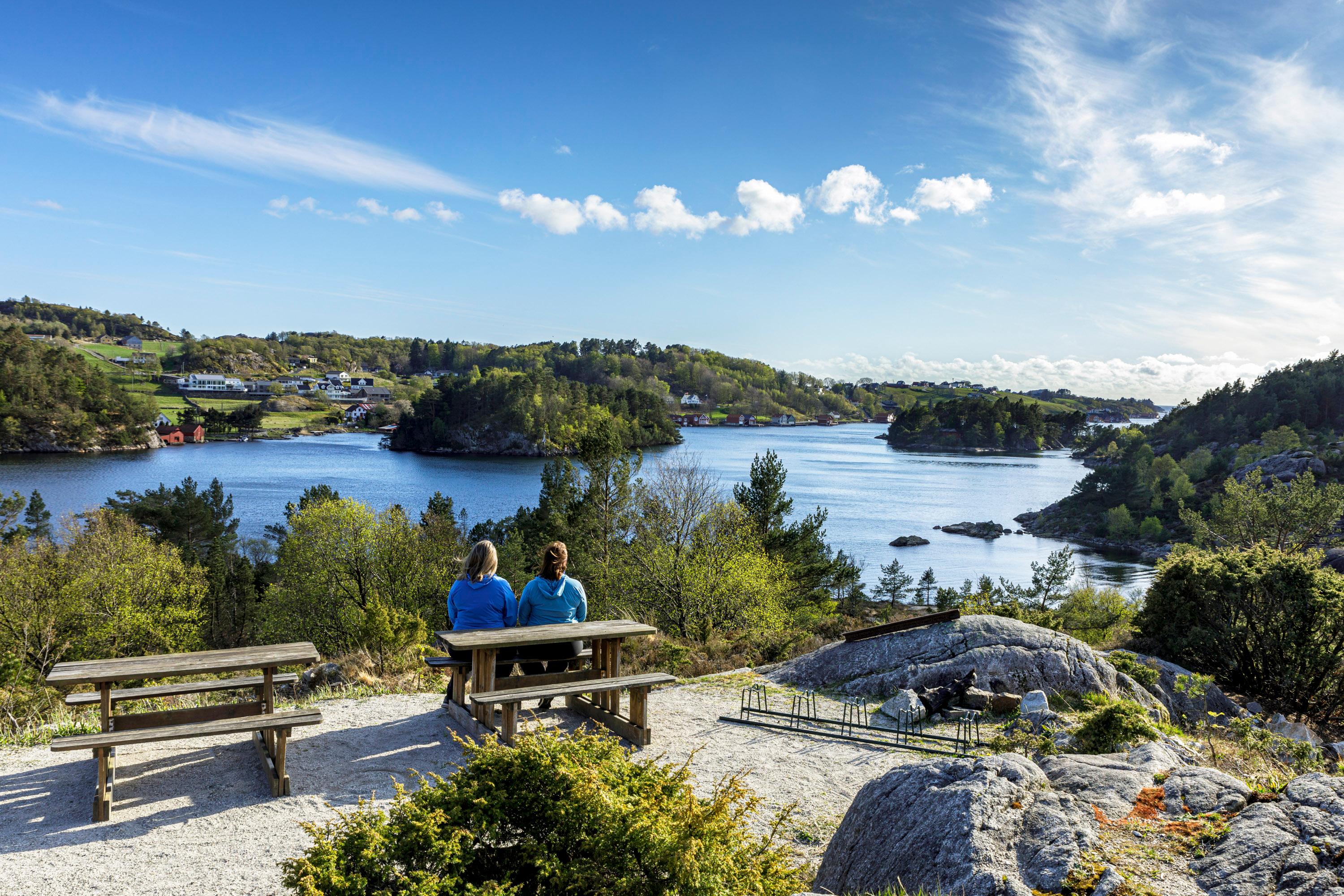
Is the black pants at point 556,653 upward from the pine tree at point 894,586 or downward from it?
upward

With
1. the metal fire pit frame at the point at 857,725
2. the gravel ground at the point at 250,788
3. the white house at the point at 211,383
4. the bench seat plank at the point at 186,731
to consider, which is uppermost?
the white house at the point at 211,383

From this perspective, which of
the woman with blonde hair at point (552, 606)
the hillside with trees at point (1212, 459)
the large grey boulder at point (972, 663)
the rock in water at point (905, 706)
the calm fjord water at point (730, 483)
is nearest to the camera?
the woman with blonde hair at point (552, 606)

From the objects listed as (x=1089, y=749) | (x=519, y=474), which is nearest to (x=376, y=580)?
(x=1089, y=749)

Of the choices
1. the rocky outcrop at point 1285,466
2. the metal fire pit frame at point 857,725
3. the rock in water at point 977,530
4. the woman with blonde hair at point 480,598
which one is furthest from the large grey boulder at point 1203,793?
the rocky outcrop at point 1285,466

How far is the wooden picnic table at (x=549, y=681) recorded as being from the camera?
6.12 metres

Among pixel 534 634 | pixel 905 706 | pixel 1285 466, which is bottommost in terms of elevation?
pixel 905 706

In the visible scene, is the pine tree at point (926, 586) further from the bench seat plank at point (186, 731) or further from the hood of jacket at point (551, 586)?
the bench seat plank at point (186, 731)

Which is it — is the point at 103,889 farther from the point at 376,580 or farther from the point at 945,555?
the point at 945,555

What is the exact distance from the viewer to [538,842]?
3160mm

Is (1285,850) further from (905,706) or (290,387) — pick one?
(290,387)

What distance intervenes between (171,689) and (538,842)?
15.2 ft

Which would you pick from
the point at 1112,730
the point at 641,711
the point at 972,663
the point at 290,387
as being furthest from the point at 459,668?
the point at 290,387

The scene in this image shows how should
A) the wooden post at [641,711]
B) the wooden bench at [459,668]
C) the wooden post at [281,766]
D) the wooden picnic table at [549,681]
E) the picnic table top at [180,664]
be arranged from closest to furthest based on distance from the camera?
the picnic table top at [180,664]
the wooden post at [281,766]
the wooden picnic table at [549,681]
the wooden post at [641,711]
the wooden bench at [459,668]

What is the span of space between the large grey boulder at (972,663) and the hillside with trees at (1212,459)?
48.7 m
